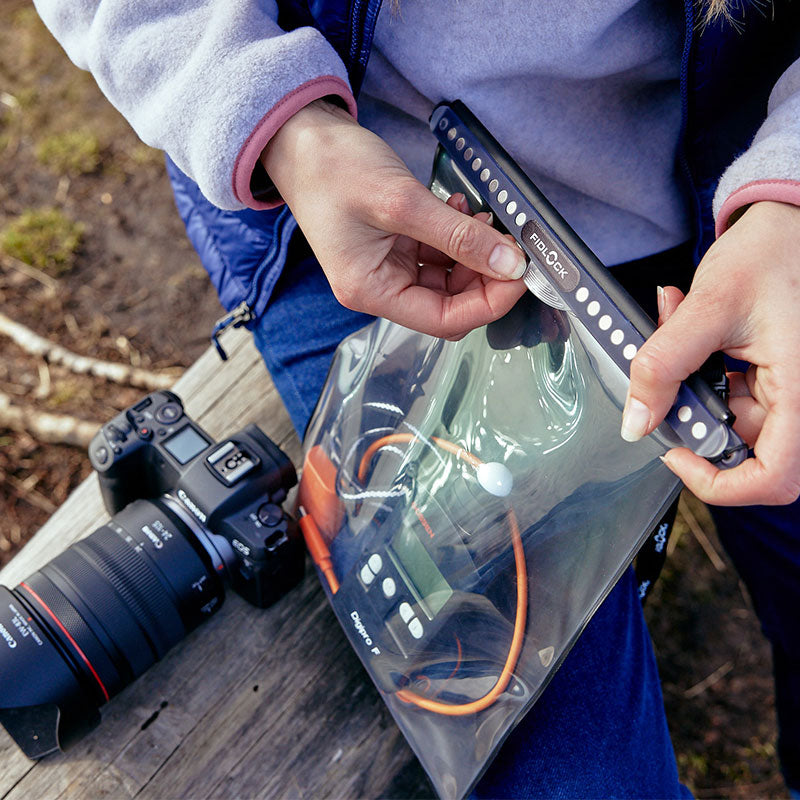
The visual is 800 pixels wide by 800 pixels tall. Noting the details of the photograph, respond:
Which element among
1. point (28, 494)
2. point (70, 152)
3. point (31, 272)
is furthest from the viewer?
point (70, 152)

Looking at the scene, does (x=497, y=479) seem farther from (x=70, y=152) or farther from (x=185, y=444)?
(x=70, y=152)

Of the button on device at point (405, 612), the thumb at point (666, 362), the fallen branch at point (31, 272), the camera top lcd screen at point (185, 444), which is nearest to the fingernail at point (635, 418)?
the thumb at point (666, 362)

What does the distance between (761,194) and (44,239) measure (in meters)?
1.54

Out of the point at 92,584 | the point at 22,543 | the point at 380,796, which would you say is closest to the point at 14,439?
the point at 22,543

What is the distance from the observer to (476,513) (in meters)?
0.66

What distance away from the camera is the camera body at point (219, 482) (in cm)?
78

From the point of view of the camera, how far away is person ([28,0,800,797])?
0.57m

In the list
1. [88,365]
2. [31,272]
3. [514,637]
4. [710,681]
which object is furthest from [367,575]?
[31,272]

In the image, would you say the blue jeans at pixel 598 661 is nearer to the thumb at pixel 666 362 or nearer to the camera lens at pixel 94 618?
the camera lens at pixel 94 618

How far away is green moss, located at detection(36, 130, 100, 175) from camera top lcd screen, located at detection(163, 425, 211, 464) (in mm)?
1202

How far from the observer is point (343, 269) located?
685 millimetres

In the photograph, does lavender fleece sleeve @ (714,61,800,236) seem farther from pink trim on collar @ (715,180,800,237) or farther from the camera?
the camera

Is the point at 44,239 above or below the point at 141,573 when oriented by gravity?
above

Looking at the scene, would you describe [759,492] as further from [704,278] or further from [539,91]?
[539,91]
